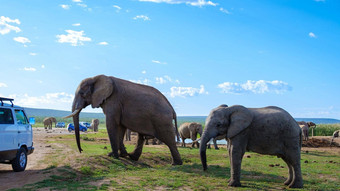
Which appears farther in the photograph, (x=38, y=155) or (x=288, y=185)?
(x=38, y=155)

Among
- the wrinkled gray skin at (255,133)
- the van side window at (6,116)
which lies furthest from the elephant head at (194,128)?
the wrinkled gray skin at (255,133)

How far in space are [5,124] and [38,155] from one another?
6.56 meters

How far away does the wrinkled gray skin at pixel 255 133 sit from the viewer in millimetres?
11344

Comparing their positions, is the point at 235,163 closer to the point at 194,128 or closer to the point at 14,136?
the point at 14,136

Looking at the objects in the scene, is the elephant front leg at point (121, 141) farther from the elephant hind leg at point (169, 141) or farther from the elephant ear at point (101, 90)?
the elephant hind leg at point (169, 141)

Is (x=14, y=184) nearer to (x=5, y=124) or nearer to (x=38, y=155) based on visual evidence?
(x=5, y=124)

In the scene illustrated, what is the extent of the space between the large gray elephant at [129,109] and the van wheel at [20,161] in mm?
2867

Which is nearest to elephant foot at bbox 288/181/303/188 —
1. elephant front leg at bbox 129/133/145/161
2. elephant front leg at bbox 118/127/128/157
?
elephant front leg at bbox 129/133/145/161

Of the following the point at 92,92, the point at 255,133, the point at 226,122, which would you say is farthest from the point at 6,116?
the point at 255,133

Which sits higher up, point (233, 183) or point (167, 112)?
point (167, 112)

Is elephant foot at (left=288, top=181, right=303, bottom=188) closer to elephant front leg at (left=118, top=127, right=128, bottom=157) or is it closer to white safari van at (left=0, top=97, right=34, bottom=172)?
elephant front leg at (left=118, top=127, right=128, bottom=157)

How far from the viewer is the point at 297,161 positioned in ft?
38.1

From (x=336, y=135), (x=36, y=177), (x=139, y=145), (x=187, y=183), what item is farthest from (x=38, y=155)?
(x=336, y=135)

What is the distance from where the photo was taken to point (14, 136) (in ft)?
47.6
